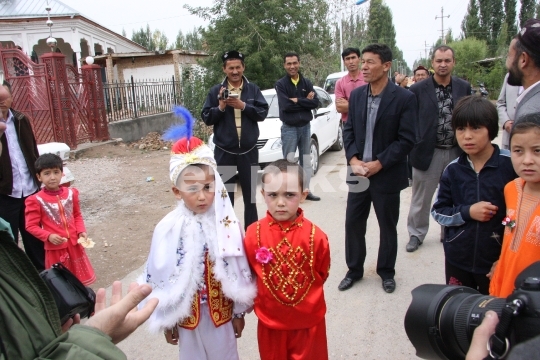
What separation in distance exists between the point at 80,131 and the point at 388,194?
9.72m

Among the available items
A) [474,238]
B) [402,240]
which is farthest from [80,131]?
[474,238]

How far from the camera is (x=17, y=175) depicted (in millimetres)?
3619

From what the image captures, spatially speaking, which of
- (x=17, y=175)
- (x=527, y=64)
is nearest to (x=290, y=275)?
(x=527, y=64)

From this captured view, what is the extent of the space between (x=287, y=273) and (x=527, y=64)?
1.73 m

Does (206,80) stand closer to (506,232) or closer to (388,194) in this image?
(388,194)

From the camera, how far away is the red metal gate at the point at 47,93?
31.6 ft

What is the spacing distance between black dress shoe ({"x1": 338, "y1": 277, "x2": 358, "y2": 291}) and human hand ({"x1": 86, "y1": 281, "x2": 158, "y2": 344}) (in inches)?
93.7

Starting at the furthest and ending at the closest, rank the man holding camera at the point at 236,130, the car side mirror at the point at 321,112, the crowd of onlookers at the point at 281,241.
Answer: the car side mirror at the point at 321,112
the man holding camera at the point at 236,130
the crowd of onlookers at the point at 281,241

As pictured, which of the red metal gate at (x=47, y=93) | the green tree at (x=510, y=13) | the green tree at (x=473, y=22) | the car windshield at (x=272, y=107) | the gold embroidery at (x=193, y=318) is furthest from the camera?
the green tree at (x=473, y=22)

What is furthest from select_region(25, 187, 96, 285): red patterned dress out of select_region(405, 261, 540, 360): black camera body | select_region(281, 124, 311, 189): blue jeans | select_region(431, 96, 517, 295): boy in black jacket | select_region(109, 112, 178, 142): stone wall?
select_region(109, 112, 178, 142): stone wall

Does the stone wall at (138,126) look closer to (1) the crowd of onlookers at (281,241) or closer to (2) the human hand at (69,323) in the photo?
(1) the crowd of onlookers at (281,241)

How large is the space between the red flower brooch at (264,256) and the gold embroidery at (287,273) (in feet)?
0.06

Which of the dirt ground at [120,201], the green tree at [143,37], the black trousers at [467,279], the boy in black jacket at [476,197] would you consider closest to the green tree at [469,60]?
the dirt ground at [120,201]

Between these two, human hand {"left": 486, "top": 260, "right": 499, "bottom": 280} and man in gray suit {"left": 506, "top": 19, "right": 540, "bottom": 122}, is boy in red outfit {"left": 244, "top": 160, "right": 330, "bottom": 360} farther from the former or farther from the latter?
man in gray suit {"left": 506, "top": 19, "right": 540, "bottom": 122}
